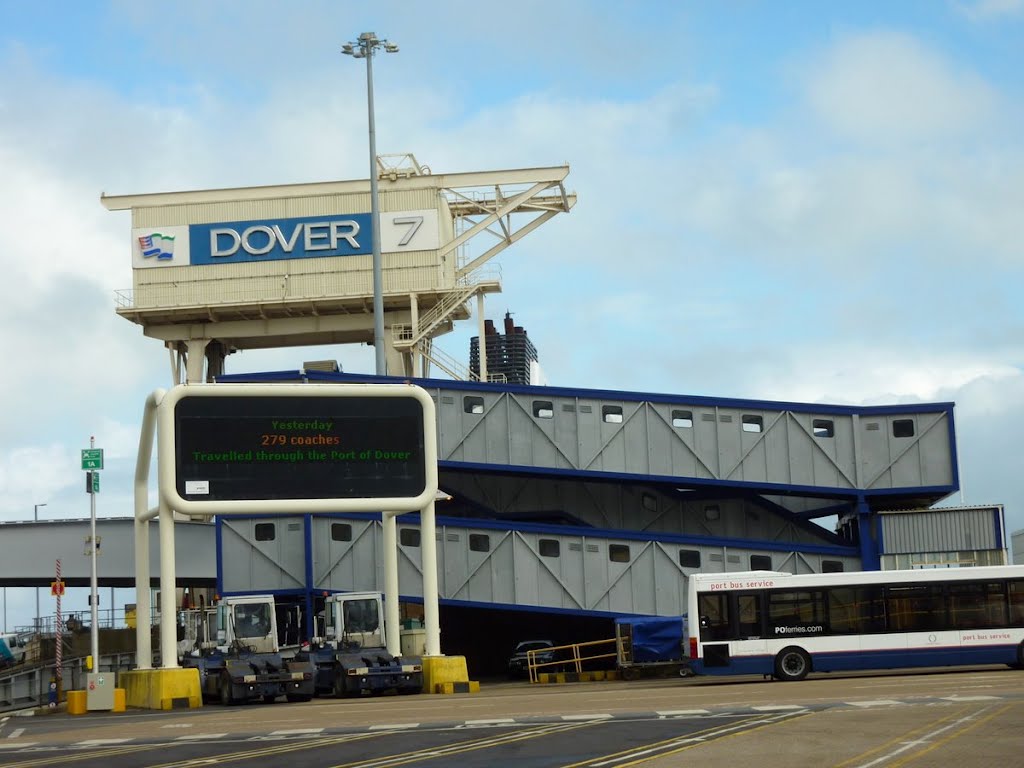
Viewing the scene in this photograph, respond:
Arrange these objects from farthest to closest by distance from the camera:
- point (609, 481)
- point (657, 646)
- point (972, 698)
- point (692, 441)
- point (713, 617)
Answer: point (609, 481) < point (692, 441) < point (657, 646) < point (713, 617) < point (972, 698)

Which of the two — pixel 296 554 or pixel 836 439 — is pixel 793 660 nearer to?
pixel 836 439

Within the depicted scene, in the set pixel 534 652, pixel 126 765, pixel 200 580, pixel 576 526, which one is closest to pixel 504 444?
pixel 576 526

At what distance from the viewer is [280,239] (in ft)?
191

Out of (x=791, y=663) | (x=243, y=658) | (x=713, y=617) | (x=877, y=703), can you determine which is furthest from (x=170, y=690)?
(x=877, y=703)

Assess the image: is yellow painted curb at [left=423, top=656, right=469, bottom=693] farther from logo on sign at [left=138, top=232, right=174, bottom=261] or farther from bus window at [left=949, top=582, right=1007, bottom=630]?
logo on sign at [left=138, top=232, right=174, bottom=261]

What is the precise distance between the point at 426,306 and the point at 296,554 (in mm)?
14485

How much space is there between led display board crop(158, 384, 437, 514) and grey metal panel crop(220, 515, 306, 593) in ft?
36.3

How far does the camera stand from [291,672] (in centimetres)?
3522

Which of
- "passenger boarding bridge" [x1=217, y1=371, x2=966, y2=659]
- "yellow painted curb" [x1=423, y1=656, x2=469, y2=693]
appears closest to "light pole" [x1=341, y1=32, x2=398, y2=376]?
"passenger boarding bridge" [x1=217, y1=371, x2=966, y2=659]

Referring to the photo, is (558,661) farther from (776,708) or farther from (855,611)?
(776,708)

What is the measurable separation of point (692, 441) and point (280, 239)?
20.2m

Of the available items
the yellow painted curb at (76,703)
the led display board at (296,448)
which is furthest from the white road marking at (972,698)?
the yellow painted curb at (76,703)

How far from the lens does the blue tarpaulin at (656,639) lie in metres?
43.1

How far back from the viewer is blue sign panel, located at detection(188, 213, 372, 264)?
2288 inches
